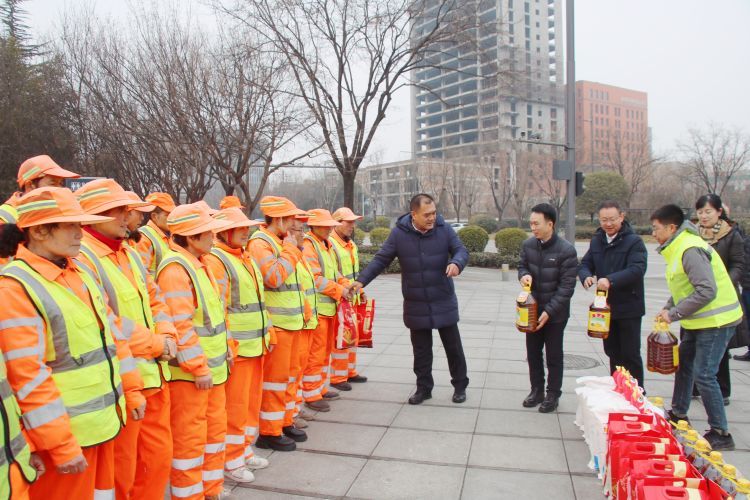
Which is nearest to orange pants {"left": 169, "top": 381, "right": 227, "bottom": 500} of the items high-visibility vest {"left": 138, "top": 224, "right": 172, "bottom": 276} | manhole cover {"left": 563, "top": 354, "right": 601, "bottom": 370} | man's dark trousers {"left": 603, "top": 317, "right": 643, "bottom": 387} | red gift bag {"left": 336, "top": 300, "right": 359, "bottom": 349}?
red gift bag {"left": 336, "top": 300, "right": 359, "bottom": 349}

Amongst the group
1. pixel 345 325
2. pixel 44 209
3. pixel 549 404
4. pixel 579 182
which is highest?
pixel 579 182

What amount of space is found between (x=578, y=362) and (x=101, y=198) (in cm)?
601

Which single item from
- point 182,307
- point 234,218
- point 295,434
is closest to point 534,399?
point 295,434

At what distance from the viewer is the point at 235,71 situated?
1370cm

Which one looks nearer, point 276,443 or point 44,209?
point 44,209

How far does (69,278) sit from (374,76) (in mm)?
15733

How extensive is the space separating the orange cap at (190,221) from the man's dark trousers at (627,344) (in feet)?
11.7

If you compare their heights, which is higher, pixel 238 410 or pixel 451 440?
pixel 238 410

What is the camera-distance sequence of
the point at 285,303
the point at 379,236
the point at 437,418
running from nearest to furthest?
the point at 285,303 → the point at 437,418 → the point at 379,236

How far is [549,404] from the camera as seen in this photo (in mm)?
5289

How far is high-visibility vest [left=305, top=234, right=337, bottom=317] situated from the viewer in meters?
5.55

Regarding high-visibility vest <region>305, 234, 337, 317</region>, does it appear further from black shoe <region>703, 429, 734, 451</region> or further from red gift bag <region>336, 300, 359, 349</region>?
black shoe <region>703, 429, 734, 451</region>

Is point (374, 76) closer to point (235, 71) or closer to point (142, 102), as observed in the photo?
point (235, 71)

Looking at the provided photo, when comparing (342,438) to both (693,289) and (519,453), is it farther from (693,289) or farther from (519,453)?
(693,289)
